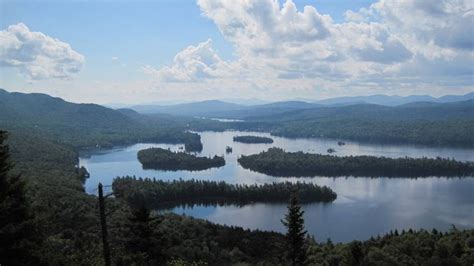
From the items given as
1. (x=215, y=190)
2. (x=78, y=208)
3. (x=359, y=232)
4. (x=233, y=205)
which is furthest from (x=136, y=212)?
(x=215, y=190)

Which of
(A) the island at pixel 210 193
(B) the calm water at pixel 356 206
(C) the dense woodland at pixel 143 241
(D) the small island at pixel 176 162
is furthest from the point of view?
(D) the small island at pixel 176 162

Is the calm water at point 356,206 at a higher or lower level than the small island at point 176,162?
lower

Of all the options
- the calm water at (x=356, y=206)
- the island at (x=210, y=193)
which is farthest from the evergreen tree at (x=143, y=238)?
the island at (x=210, y=193)

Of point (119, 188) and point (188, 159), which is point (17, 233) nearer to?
point (119, 188)

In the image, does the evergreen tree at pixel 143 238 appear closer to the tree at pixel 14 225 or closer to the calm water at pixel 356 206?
the tree at pixel 14 225

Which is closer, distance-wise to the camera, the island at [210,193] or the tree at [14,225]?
the tree at [14,225]

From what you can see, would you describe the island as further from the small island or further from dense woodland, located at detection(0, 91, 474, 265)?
the small island

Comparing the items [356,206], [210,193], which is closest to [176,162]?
[210,193]
